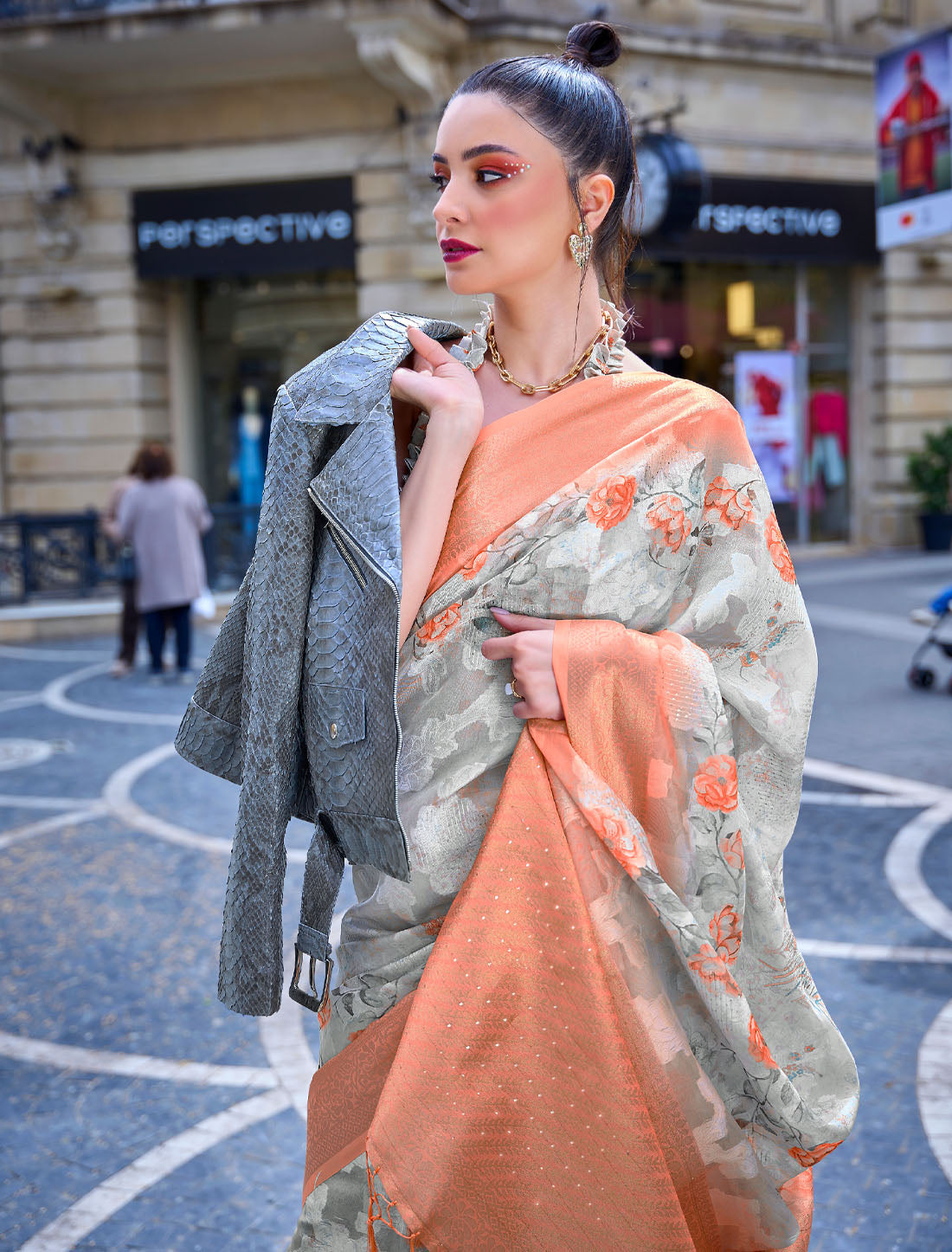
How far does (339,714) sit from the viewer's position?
1686 millimetres

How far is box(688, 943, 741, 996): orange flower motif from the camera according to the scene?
1.75m

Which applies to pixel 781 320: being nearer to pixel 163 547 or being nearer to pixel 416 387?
pixel 163 547

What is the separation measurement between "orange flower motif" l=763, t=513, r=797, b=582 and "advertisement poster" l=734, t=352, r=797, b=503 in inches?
576

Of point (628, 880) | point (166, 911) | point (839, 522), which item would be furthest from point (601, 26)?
point (839, 522)

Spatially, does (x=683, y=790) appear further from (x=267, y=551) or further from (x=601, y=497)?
(x=267, y=551)

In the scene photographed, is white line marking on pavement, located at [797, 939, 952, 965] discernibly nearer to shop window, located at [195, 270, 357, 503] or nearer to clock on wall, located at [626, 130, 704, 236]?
clock on wall, located at [626, 130, 704, 236]

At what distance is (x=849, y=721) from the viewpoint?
7344 mm

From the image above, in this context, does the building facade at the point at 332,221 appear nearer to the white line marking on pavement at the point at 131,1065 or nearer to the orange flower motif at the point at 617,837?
the white line marking on pavement at the point at 131,1065

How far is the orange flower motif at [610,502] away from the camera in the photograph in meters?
1.76

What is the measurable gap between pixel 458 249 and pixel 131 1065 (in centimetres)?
261

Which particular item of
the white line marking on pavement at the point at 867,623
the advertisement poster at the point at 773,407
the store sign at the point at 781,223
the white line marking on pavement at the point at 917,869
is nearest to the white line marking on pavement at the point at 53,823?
the white line marking on pavement at the point at 917,869

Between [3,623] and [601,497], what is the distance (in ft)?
37.9

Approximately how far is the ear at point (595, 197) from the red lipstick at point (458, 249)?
0.59 ft

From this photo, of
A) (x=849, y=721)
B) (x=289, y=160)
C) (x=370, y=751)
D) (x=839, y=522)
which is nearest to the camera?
(x=370, y=751)
